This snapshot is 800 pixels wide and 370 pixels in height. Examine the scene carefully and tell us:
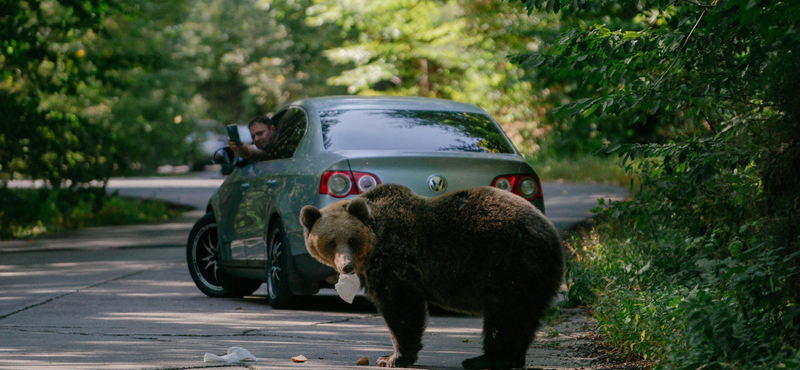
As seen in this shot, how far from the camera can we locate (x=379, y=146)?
8.02 m

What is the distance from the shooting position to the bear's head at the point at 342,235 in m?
5.66

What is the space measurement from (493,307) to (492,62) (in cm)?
2373

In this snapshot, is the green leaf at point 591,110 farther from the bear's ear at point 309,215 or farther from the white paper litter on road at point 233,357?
the white paper litter on road at point 233,357

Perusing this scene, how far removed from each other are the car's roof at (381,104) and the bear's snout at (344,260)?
10.3 feet

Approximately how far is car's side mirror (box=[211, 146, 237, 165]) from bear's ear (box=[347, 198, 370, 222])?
164 inches

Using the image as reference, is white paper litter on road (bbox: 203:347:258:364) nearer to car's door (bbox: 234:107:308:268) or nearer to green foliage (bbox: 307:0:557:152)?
car's door (bbox: 234:107:308:268)

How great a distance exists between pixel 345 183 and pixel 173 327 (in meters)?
1.72

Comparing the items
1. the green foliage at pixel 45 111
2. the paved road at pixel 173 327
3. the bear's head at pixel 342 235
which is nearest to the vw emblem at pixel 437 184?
the paved road at pixel 173 327

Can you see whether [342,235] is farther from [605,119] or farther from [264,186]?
[605,119]

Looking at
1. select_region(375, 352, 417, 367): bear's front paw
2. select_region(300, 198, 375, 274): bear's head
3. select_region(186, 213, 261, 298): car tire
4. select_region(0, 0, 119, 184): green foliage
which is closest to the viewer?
select_region(300, 198, 375, 274): bear's head

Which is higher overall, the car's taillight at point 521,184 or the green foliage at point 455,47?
the car's taillight at point 521,184

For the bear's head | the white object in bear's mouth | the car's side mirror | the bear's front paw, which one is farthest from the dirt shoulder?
the car's side mirror

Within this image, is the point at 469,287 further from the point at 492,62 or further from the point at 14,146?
the point at 492,62

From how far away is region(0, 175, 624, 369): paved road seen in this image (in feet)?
20.5
